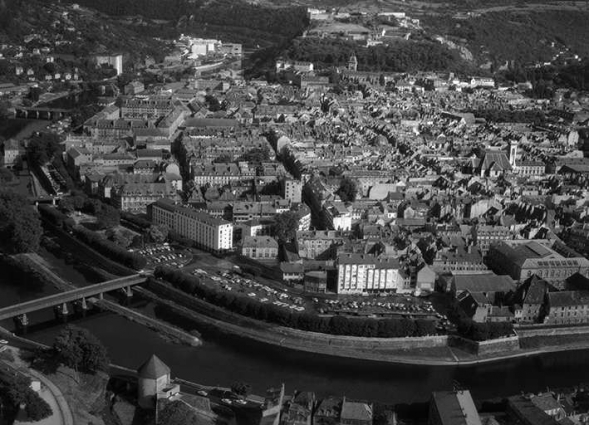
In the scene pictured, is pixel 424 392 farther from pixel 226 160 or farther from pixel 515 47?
pixel 515 47

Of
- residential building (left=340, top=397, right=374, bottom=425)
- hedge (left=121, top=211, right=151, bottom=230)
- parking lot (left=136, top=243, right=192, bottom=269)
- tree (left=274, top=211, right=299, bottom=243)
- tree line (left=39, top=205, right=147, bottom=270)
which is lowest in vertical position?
residential building (left=340, top=397, right=374, bottom=425)

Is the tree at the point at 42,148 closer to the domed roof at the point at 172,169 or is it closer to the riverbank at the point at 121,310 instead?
the domed roof at the point at 172,169

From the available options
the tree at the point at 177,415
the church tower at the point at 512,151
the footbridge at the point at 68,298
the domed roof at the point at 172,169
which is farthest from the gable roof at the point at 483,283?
the church tower at the point at 512,151

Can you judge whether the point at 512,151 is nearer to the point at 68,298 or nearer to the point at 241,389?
the point at 68,298

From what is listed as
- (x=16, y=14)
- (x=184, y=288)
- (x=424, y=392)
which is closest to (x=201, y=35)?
(x=16, y=14)

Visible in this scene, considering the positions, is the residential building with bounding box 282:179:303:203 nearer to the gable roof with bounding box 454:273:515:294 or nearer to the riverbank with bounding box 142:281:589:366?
the gable roof with bounding box 454:273:515:294

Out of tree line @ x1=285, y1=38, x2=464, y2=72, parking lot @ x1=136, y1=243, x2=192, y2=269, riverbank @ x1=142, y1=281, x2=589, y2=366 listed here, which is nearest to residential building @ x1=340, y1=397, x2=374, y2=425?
riverbank @ x1=142, y1=281, x2=589, y2=366
